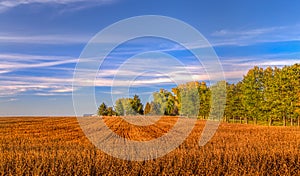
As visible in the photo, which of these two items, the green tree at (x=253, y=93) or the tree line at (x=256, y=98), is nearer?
the tree line at (x=256, y=98)

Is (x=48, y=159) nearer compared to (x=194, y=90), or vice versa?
(x=48, y=159)

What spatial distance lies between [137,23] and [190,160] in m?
7.68

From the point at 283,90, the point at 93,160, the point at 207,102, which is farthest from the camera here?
the point at 207,102

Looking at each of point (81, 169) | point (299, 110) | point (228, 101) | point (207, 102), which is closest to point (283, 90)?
point (299, 110)

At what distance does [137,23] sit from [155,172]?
856cm

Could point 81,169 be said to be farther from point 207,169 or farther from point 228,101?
point 228,101

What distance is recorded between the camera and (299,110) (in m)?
47.9

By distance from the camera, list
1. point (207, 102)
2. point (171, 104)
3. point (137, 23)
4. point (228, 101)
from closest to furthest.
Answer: point (137, 23) → point (228, 101) → point (207, 102) → point (171, 104)

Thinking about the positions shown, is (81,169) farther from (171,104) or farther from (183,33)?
(171,104)

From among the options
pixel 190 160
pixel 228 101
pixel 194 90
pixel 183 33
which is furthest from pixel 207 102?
pixel 190 160

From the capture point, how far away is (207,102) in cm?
7856

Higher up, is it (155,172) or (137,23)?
(137,23)

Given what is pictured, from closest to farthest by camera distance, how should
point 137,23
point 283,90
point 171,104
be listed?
point 137,23, point 283,90, point 171,104

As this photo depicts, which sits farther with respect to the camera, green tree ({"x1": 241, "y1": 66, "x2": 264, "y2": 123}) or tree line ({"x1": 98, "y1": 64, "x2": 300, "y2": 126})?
green tree ({"x1": 241, "y1": 66, "x2": 264, "y2": 123})
